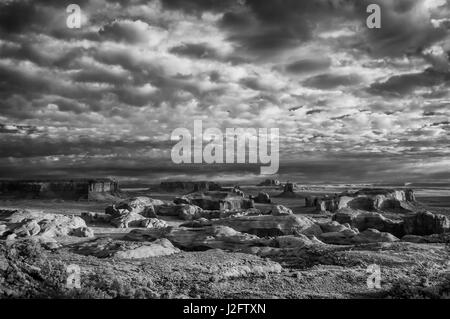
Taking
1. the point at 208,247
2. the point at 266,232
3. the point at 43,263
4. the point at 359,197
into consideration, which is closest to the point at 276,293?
the point at 43,263

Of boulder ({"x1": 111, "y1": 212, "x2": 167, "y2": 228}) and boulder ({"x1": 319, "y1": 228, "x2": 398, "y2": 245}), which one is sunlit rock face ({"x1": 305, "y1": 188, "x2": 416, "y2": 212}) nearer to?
boulder ({"x1": 111, "y1": 212, "x2": 167, "y2": 228})

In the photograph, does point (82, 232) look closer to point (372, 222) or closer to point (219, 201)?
point (372, 222)

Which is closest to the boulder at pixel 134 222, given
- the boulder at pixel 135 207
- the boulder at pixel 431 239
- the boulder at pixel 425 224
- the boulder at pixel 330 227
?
the boulder at pixel 135 207

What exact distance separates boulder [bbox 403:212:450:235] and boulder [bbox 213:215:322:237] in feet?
31.7

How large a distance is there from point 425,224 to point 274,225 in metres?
14.5

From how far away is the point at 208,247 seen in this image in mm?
25000

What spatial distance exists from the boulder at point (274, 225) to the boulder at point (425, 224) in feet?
31.7

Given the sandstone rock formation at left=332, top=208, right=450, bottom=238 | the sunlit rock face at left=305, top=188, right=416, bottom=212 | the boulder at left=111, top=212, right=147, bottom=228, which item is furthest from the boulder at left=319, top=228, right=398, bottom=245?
the sunlit rock face at left=305, top=188, right=416, bottom=212

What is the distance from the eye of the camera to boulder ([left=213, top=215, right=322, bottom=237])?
33.3 meters

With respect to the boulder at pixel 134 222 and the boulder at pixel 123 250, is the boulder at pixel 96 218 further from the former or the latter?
the boulder at pixel 123 250

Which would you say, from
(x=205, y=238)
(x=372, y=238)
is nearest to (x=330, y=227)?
(x=372, y=238)

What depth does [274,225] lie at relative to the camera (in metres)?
34.1

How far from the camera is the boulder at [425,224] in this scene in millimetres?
36562
